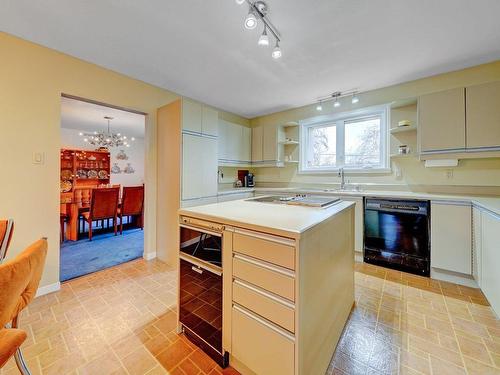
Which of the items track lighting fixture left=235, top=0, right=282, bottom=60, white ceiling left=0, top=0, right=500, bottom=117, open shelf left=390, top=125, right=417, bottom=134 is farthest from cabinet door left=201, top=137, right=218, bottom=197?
open shelf left=390, top=125, right=417, bottom=134

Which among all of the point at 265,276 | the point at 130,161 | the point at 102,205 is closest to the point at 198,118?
the point at 265,276

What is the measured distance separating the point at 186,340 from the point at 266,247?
1.05 m

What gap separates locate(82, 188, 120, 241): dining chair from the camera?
378 centimetres

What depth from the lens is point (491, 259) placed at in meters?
1.76

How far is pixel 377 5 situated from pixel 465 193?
239cm

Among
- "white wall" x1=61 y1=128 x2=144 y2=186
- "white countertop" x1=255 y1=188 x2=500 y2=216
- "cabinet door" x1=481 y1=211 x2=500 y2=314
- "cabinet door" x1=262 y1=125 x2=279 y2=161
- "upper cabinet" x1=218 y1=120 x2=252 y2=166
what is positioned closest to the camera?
"cabinet door" x1=481 y1=211 x2=500 y2=314

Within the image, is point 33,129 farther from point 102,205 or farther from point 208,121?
point 102,205

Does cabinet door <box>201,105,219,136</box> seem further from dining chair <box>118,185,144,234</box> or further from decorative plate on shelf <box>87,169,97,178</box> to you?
decorative plate on shelf <box>87,169,97,178</box>

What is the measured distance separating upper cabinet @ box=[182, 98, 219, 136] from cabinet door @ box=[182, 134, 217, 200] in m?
0.10

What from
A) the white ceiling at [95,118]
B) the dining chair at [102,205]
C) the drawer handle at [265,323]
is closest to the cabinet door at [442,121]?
the drawer handle at [265,323]

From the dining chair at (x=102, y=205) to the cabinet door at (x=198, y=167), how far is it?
2075mm

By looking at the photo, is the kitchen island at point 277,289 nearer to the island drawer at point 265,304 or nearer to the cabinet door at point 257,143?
the island drawer at point 265,304

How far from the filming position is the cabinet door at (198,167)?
276cm

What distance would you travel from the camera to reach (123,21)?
71.7 inches
